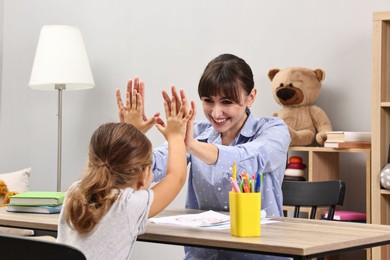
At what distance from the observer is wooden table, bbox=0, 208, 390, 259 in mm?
1656

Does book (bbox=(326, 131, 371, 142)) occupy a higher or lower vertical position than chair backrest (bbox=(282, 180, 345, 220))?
higher

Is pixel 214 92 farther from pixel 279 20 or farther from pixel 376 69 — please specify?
pixel 279 20

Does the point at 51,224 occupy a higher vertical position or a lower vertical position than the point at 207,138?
lower

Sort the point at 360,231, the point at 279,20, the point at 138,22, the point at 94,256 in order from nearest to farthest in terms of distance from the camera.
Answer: the point at 94,256 < the point at 360,231 < the point at 279,20 < the point at 138,22

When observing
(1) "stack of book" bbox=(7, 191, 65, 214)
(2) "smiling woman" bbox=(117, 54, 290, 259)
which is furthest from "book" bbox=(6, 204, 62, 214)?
(2) "smiling woman" bbox=(117, 54, 290, 259)

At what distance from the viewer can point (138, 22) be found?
4.56 meters

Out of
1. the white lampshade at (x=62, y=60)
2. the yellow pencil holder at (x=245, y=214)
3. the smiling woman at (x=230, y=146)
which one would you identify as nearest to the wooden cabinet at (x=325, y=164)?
the smiling woman at (x=230, y=146)

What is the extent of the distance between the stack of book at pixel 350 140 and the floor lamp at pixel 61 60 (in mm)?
1574

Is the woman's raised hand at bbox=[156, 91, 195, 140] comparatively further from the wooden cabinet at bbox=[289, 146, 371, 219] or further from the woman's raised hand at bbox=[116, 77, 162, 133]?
the wooden cabinet at bbox=[289, 146, 371, 219]

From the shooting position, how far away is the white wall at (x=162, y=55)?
372 centimetres

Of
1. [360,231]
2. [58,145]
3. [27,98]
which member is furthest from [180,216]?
[27,98]

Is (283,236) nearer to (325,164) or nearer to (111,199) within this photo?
(111,199)

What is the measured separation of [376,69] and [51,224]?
1.79 metres

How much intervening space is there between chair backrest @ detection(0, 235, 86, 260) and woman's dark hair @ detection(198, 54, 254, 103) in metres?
1.05
